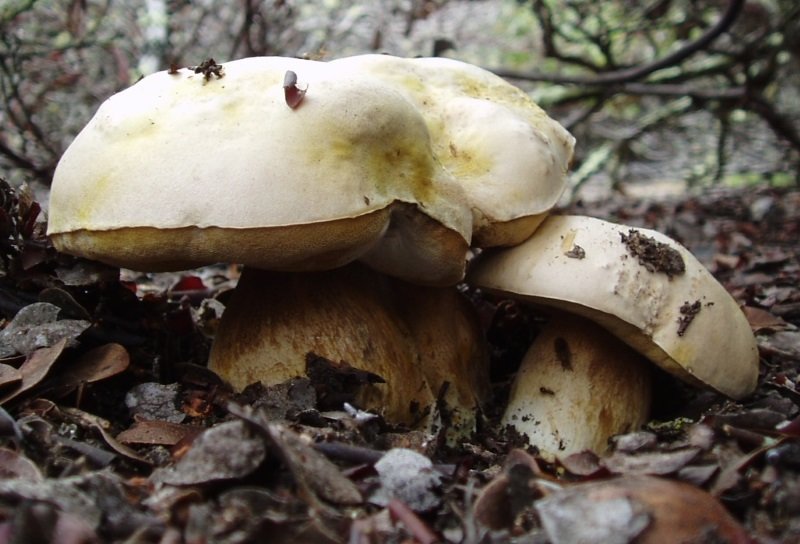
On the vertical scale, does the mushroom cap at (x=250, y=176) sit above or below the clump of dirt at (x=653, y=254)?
above

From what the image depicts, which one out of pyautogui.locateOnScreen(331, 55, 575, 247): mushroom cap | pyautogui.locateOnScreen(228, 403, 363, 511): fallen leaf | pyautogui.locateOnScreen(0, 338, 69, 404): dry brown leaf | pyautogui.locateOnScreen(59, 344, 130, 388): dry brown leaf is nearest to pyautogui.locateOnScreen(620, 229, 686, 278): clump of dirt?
pyautogui.locateOnScreen(331, 55, 575, 247): mushroom cap

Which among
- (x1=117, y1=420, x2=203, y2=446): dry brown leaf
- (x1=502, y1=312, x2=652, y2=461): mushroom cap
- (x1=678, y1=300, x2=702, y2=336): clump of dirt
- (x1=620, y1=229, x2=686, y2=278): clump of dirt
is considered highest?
(x1=620, y1=229, x2=686, y2=278): clump of dirt

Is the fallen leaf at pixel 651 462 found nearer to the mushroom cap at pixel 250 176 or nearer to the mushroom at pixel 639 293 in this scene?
the mushroom at pixel 639 293

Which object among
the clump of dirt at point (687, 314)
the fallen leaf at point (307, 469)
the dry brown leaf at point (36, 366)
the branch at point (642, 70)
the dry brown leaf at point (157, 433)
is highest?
the branch at point (642, 70)

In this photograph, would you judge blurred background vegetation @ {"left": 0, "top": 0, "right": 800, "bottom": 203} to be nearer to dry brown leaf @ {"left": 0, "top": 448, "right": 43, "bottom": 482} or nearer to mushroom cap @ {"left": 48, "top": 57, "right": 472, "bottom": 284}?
mushroom cap @ {"left": 48, "top": 57, "right": 472, "bottom": 284}

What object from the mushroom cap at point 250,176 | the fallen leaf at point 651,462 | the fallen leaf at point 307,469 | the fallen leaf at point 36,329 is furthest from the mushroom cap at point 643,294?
the fallen leaf at point 36,329

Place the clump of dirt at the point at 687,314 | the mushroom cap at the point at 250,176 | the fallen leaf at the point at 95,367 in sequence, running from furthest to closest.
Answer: the clump of dirt at the point at 687,314
the fallen leaf at the point at 95,367
the mushroom cap at the point at 250,176

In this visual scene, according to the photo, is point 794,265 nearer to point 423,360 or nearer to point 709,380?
point 709,380
